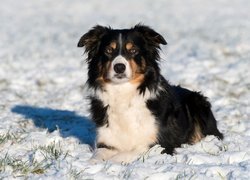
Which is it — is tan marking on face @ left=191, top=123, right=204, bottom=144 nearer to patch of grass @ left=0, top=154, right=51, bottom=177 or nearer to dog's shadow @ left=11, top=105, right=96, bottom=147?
dog's shadow @ left=11, top=105, right=96, bottom=147

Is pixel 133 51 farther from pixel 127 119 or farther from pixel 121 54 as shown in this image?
pixel 127 119

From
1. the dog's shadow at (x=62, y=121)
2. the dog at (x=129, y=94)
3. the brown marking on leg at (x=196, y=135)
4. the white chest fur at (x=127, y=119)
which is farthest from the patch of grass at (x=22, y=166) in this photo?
the brown marking on leg at (x=196, y=135)

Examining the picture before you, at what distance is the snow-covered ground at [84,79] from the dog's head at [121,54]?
88cm

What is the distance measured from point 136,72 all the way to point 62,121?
2.67 metres

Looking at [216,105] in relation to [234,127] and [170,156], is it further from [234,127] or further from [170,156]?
[170,156]

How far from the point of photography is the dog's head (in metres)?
5.79

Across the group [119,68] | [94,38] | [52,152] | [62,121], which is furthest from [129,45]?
[62,121]

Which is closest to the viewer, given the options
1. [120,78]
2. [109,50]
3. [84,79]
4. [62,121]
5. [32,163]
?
[32,163]

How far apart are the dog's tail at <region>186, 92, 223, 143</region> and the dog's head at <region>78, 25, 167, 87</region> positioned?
115 centimetres

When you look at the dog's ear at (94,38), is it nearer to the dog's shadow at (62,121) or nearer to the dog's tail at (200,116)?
the dog's shadow at (62,121)

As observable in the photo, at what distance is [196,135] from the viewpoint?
679cm

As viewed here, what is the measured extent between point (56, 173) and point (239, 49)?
9.68 metres

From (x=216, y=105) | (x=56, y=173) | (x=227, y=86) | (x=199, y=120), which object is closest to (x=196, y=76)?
(x=227, y=86)

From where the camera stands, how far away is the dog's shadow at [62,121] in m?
7.32
